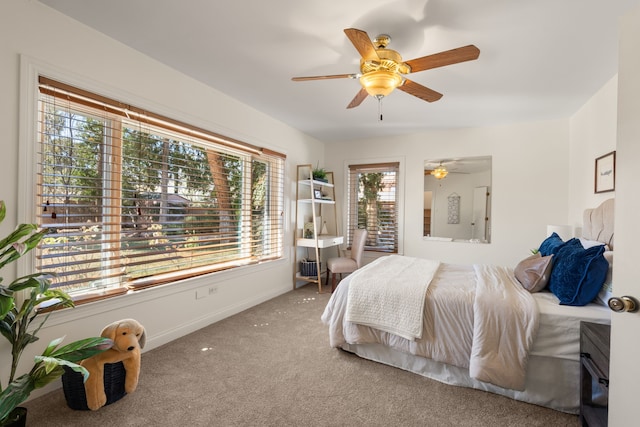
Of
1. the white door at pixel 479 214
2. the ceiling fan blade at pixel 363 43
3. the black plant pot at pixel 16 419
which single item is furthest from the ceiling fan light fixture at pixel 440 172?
the black plant pot at pixel 16 419

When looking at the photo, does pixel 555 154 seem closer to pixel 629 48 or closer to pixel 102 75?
pixel 629 48

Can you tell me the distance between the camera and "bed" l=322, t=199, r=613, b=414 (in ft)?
6.16

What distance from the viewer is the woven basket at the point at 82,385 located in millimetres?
1832

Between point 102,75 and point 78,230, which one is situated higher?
point 102,75

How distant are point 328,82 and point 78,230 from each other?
2.42 meters

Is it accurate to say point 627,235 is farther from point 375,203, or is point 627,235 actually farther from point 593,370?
point 375,203

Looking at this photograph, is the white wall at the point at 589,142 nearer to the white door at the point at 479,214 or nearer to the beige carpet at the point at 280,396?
the white door at the point at 479,214

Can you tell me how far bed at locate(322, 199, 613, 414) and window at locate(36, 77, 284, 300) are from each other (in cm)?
159

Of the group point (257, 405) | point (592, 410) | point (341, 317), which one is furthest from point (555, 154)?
point (257, 405)

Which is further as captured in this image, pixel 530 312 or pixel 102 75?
pixel 102 75

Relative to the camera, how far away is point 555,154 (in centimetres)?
399

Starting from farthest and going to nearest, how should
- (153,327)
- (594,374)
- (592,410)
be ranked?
(153,327) → (592,410) → (594,374)

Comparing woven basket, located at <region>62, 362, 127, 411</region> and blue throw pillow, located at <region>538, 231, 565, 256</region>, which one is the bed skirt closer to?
blue throw pillow, located at <region>538, 231, 565, 256</region>

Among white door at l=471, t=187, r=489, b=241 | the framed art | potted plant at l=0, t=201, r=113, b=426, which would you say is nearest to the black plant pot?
potted plant at l=0, t=201, r=113, b=426
